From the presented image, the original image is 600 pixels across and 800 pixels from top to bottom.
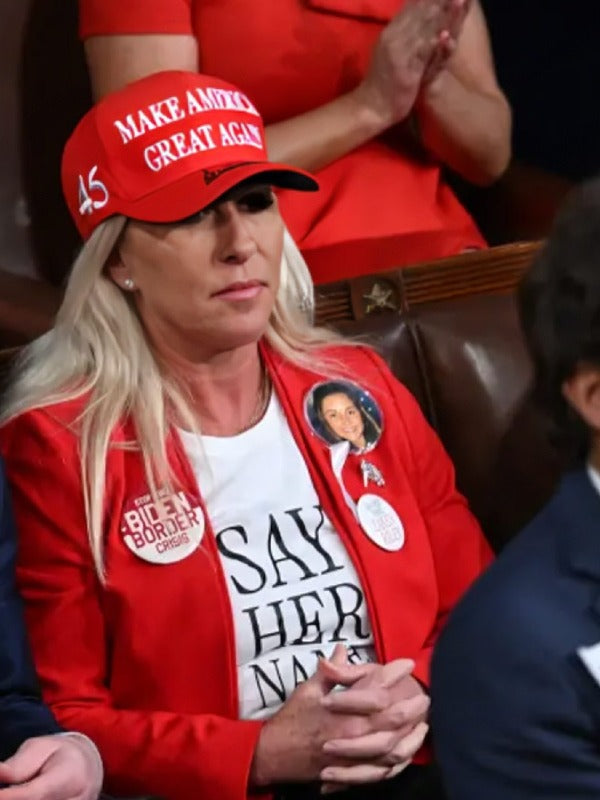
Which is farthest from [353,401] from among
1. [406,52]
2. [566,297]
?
[566,297]

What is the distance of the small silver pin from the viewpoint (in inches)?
63.4

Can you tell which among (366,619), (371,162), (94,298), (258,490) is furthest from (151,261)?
(371,162)

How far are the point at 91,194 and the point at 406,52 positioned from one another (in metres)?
0.60

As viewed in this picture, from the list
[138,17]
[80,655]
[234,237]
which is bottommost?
[80,655]

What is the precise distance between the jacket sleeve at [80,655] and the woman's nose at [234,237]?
0.79 ft

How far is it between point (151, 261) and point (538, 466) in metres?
0.50

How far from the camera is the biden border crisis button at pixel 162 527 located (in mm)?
1500

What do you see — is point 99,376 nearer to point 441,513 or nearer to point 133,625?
point 133,625

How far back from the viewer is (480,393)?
1.77 meters

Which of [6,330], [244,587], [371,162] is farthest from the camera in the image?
[371,162]

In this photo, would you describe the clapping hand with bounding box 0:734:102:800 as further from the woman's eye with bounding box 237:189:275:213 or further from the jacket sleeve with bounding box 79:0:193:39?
the jacket sleeve with bounding box 79:0:193:39

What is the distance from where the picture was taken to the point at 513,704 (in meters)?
0.97

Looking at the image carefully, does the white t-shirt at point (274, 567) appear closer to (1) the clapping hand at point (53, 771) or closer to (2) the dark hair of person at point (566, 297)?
(1) the clapping hand at point (53, 771)

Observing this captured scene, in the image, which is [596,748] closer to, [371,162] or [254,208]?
[254,208]
